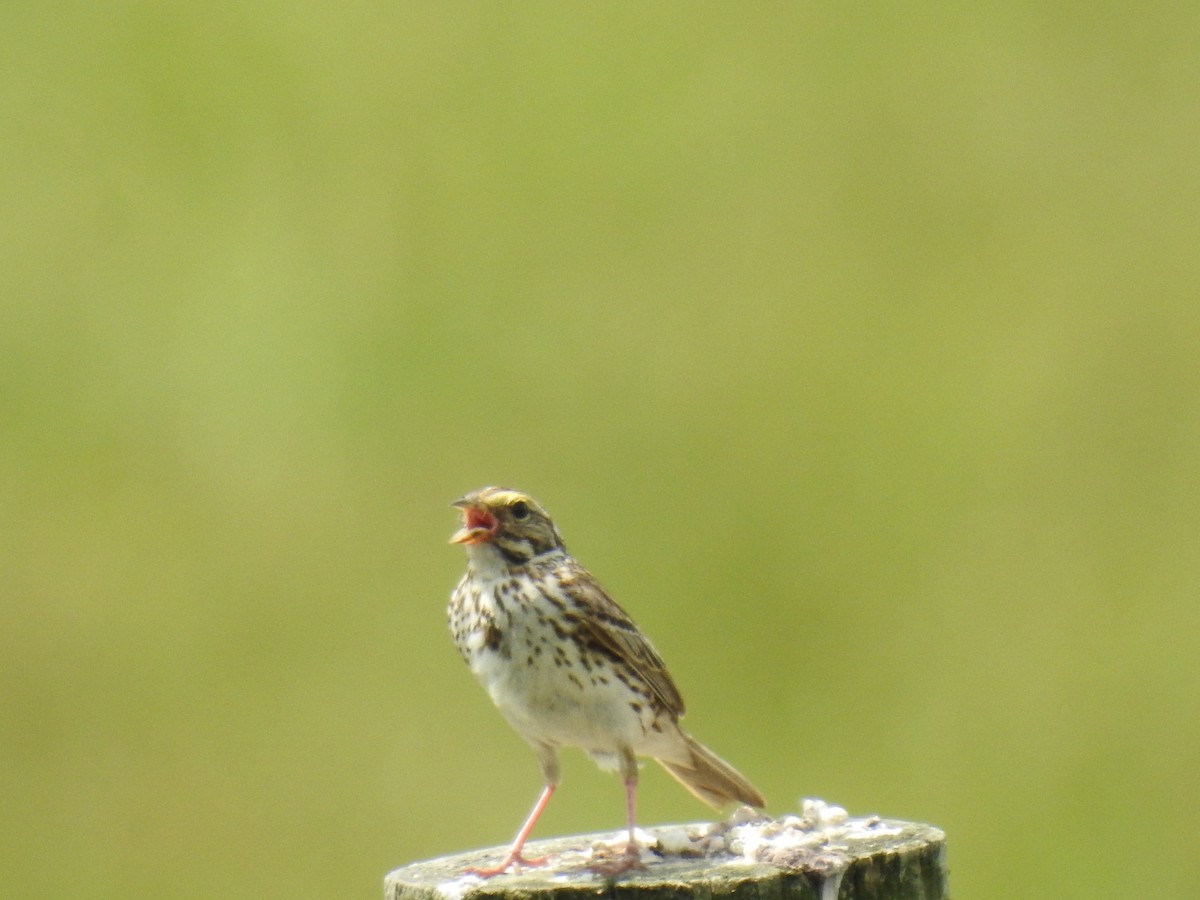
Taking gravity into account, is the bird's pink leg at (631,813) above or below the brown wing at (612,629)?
below

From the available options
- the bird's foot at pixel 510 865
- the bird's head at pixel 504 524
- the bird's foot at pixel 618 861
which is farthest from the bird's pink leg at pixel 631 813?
the bird's head at pixel 504 524

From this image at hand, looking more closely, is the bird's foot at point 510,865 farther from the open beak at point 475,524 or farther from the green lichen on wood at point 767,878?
the open beak at point 475,524

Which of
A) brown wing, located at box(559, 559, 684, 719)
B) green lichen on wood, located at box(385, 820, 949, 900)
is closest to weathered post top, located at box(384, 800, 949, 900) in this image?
green lichen on wood, located at box(385, 820, 949, 900)

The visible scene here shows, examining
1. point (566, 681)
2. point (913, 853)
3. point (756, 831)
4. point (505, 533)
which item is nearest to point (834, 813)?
point (756, 831)

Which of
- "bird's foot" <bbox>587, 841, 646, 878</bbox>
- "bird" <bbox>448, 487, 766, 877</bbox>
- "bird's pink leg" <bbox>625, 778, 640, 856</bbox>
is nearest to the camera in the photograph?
"bird's foot" <bbox>587, 841, 646, 878</bbox>

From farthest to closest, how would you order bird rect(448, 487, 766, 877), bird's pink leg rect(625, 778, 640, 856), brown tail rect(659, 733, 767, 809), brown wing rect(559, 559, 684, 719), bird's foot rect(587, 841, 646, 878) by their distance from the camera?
brown tail rect(659, 733, 767, 809)
brown wing rect(559, 559, 684, 719)
bird rect(448, 487, 766, 877)
bird's pink leg rect(625, 778, 640, 856)
bird's foot rect(587, 841, 646, 878)

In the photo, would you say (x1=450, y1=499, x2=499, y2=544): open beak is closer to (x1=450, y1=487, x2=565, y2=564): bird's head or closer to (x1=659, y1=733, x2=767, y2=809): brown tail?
(x1=450, y1=487, x2=565, y2=564): bird's head

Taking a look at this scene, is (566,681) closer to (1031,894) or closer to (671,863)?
(671,863)
